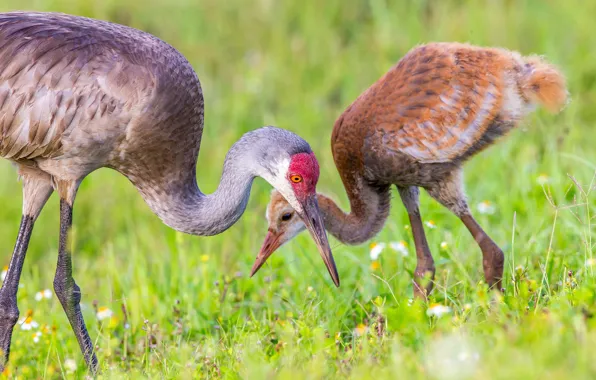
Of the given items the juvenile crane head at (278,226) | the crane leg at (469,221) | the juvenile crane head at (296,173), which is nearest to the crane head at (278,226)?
the juvenile crane head at (278,226)

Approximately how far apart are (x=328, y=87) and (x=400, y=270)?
11.7ft

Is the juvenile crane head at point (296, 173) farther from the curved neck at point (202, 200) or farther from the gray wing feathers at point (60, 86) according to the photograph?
the gray wing feathers at point (60, 86)

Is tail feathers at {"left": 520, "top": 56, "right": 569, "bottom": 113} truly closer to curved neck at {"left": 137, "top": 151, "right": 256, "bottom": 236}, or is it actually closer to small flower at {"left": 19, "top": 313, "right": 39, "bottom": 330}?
curved neck at {"left": 137, "top": 151, "right": 256, "bottom": 236}

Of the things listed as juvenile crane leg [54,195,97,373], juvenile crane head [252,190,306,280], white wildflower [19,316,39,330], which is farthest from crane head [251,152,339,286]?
white wildflower [19,316,39,330]

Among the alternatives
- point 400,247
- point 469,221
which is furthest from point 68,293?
point 469,221

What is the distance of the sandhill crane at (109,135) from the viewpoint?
5094 millimetres

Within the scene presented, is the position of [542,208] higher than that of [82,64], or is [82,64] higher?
[82,64]

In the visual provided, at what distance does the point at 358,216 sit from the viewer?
5.87 metres

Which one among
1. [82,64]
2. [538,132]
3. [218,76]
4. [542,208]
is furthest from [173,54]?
[218,76]

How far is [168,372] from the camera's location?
4.43 metres

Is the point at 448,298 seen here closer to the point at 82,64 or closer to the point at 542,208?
the point at 542,208

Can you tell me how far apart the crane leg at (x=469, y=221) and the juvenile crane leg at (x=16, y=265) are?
2.36 m

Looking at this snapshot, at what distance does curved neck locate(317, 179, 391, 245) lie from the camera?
5.81 metres

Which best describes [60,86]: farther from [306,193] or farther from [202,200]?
[306,193]
